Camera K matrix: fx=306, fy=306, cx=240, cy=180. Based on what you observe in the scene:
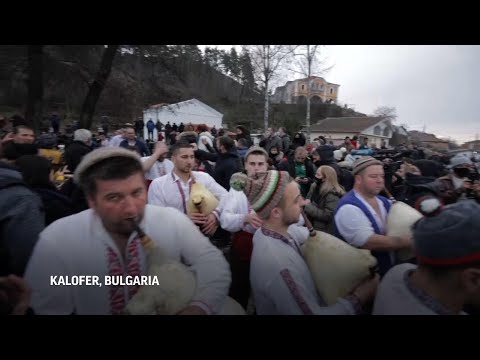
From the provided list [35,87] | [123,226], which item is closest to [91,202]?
[123,226]

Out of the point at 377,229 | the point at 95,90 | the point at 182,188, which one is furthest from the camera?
the point at 182,188

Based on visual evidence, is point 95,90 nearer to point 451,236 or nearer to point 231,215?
point 231,215

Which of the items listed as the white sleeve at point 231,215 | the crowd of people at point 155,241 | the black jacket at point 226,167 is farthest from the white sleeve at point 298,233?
the black jacket at point 226,167

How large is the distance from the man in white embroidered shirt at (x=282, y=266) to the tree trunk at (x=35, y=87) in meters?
1.08

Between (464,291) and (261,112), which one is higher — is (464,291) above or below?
below

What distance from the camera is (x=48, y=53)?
1.22m

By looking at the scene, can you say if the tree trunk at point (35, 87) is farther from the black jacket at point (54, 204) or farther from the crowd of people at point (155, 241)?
the black jacket at point (54, 204)

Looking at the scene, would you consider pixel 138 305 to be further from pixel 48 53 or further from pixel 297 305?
pixel 48 53

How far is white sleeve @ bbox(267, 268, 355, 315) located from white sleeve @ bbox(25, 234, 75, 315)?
2.48 feet

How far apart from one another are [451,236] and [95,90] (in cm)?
157

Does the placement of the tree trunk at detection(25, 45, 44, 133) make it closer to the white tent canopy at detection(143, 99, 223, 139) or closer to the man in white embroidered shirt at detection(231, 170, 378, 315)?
the white tent canopy at detection(143, 99, 223, 139)

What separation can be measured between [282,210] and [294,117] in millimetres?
1134

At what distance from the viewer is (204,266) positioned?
3.96 feet
